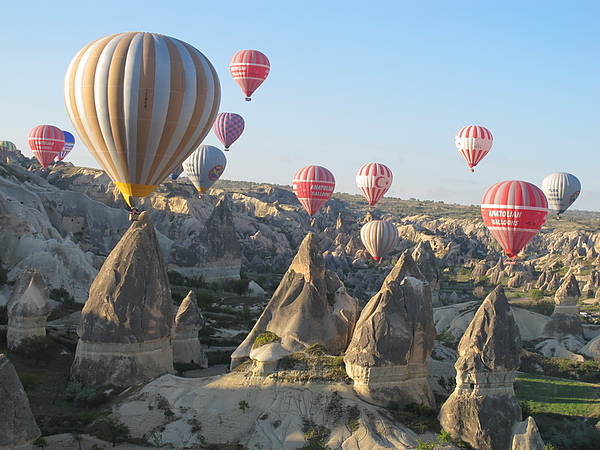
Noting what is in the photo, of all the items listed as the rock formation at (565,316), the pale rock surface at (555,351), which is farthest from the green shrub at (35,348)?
the rock formation at (565,316)

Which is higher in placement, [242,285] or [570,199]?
[570,199]

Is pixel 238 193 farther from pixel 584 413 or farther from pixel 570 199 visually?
pixel 584 413

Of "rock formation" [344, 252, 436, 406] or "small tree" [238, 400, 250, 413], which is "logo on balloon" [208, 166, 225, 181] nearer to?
"rock formation" [344, 252, 436, 406]

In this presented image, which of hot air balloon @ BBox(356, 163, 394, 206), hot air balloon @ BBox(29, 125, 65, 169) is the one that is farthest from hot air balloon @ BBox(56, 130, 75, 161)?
hot air balloon @ BBox(356, 163, 394, 206)

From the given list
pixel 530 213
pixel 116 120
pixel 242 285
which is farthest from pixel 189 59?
pixel 242 285

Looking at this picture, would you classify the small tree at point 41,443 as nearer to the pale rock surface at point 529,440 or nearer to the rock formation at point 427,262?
the pale rock surface at point 529,440

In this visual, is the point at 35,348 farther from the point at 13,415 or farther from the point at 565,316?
the point at 565,316

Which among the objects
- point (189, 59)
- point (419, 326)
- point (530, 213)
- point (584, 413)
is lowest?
point (584, 413)

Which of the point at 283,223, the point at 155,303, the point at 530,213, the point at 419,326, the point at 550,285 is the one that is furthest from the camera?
the point at 283,223

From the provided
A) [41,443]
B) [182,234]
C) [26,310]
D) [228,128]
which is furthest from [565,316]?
[228,128]
